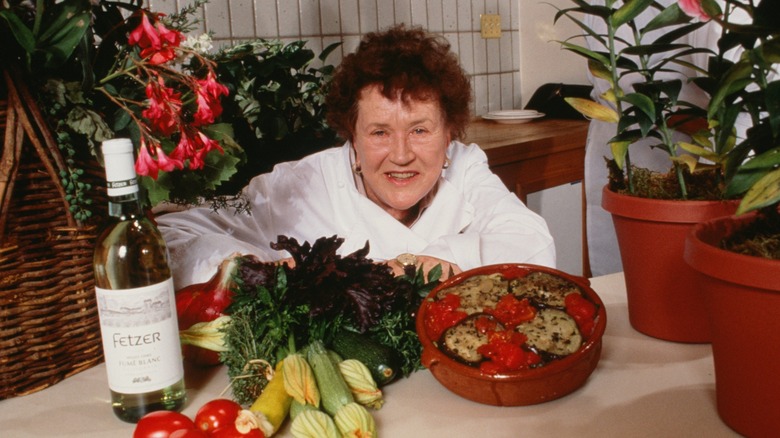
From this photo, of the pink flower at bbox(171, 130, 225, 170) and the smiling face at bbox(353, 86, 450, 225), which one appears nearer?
the pink flower at bbox(171, 130, 225, 170)

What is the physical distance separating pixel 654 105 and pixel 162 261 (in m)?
0.64

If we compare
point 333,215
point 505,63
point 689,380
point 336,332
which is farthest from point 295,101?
point 505,63

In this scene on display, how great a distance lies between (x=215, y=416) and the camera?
78 centimetres

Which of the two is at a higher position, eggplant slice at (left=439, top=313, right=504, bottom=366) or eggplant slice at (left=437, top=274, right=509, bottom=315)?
eggplant slice at (left=437, top=274, right=509, bottom=315)

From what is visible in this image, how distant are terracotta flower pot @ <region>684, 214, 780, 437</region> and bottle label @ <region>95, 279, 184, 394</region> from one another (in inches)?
22.6

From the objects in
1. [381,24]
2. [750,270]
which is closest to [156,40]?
[750,270]

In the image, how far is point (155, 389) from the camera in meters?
0.81

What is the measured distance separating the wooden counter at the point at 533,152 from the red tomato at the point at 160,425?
1.79 metres

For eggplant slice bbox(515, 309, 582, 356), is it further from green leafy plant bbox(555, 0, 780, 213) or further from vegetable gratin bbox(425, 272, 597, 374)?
green leafy plant bbox(555, 0, 780, 213)

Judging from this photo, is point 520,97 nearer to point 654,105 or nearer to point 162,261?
point 654,105

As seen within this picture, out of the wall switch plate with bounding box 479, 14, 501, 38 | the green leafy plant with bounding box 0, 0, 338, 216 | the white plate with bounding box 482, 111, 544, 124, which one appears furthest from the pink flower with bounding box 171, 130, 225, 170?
the wall switch plate with bounding box 479, 14, 501, 38

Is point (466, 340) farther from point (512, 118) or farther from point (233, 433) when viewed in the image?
point (512, 118)

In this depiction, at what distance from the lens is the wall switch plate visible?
129 inches

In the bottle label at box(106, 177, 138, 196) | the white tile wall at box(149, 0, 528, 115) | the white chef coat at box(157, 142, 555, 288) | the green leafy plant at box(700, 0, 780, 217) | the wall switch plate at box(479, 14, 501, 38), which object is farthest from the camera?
the wall switch plate at box(479, 14, 501, 38)
